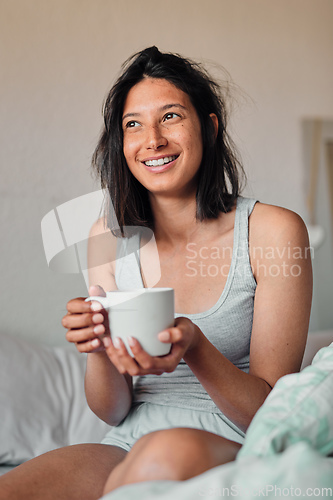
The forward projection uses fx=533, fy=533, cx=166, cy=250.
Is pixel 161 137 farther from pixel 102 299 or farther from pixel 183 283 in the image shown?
pixel 102 299

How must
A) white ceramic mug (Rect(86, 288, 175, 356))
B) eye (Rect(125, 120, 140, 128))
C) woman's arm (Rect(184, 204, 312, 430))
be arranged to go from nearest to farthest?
white ceramic mug (Rect(86, 288, 175, 356)) < woman's arm (Rect(184, 204, 312, 430)) < eye (Rect(125, 120, 140, 128))

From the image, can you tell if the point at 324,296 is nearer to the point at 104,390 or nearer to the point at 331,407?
the point at 104,390

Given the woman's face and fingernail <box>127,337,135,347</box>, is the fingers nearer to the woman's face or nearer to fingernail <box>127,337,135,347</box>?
fingernail <box>127,337,135,347</box>

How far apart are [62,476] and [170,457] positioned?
0.31 m

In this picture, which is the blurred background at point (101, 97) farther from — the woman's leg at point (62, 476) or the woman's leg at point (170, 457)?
the woman's leg at point (170, 457)

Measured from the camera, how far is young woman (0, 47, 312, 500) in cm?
85

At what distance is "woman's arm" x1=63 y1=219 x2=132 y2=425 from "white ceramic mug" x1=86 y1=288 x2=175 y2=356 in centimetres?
7

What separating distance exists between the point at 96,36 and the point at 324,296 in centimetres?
170

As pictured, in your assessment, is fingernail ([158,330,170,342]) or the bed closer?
the bed

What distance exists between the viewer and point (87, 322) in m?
0.79

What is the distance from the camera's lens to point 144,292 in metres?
0.68

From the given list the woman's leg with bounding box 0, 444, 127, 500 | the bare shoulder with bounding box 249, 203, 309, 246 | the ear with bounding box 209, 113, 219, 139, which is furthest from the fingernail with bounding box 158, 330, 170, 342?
the ear with bounding box 209, 113, 219, 139

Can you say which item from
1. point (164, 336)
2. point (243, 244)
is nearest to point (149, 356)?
point (164, 336)

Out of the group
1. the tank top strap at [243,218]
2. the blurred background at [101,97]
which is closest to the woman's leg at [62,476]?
the tank top strap at [243,218]
